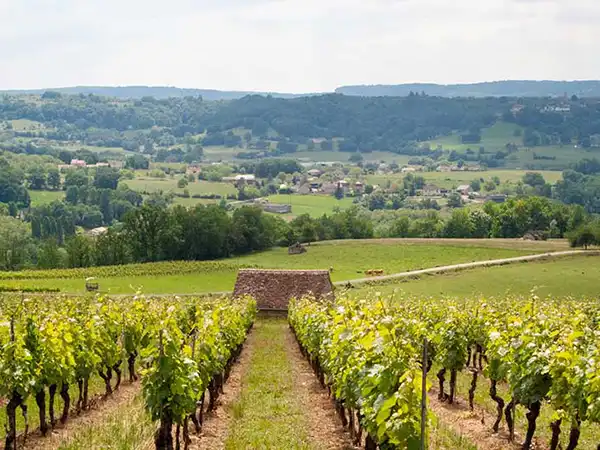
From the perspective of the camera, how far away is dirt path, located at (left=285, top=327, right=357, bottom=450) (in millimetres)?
22297

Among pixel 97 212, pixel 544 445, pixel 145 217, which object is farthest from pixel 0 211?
pixel 544 445

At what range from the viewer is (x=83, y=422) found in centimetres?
2439

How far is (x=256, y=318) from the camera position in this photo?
65.9 meters

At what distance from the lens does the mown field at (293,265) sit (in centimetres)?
7762

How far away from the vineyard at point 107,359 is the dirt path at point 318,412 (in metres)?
3.56

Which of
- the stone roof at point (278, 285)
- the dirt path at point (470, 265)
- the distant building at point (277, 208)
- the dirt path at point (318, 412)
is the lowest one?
the distant building at point (277, 208)

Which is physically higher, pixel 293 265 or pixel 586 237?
pixel 586 237

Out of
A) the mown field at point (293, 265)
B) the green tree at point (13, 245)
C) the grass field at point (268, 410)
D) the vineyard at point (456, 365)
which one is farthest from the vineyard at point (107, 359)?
the green tree at point (13, 245)

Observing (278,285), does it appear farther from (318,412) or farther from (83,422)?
(83,422)

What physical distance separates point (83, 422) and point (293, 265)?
6817 cm

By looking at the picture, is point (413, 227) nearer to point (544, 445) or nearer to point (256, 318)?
point (256, 318)

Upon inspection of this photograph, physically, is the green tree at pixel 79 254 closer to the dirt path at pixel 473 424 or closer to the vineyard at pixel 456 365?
the vineyard at pixel 456 365

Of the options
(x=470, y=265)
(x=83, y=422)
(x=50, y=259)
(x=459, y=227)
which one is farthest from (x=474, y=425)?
(x=459, y=227)

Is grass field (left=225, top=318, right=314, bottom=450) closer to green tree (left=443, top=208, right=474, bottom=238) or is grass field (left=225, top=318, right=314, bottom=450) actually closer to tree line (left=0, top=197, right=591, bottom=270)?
tree line (left=0, top=197, right=591, bottom=270)
